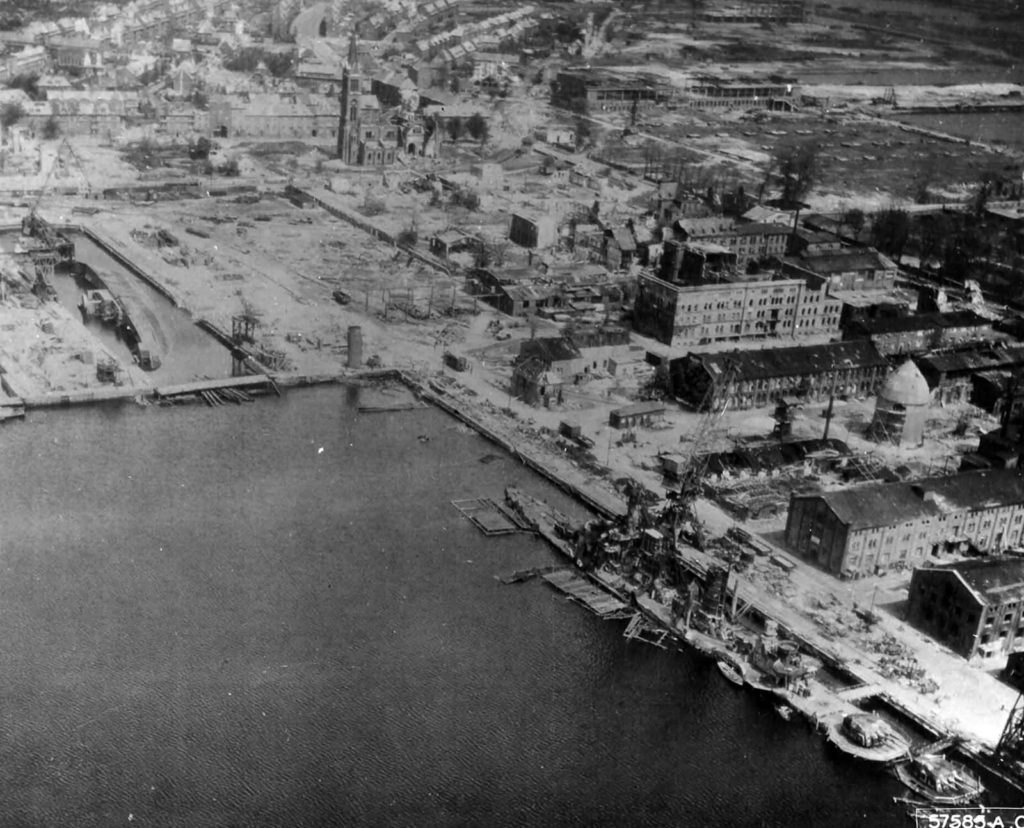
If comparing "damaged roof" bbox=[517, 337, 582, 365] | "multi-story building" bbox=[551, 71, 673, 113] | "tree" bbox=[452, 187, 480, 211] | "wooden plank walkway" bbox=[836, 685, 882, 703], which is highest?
"multi-story building" bbox=[551, 71, 673, 113]

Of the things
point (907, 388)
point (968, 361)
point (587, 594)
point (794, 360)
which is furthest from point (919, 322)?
point (587, 594)

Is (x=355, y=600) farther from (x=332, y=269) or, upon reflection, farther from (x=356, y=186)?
(x=356, y=186)

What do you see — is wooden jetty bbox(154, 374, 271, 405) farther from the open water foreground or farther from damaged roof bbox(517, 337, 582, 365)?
damaged roof bbox(517, 337, 582, 365)

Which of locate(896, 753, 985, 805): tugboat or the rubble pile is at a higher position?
the rubble pile

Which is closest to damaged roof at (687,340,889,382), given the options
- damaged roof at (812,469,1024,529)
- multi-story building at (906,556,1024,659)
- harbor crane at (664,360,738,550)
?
harbor crane at (664,360,738,550)

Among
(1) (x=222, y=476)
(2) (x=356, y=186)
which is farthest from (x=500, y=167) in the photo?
(1) (x=222, y=476)

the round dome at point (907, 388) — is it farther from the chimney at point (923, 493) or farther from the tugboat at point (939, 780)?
the tugboat at point (939, 780)
